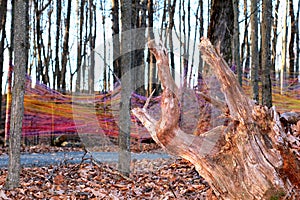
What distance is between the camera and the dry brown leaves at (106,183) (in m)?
5.22

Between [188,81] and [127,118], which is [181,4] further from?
[127,118]

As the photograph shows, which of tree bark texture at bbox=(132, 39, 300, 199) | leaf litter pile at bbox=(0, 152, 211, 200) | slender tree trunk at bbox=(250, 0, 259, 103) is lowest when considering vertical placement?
leaf litter pile at bbox=(0, 152, 211, 200)

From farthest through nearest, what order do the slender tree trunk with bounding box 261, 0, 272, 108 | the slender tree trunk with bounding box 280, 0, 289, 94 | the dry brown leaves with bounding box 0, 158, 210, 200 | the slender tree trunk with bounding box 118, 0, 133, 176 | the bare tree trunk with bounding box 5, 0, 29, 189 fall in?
the slender tree trunk with bounding box 280, 0, 289, 94
the slender tree trunk with bounding box 261, 0, 272, 108
the slender tree trunk with bounding box 118, 0, 133, 176
the bare tree trunk with bounding box 5, 0, 29, 189
the dry brown leaves with bounding box 0, 158, 210, 200

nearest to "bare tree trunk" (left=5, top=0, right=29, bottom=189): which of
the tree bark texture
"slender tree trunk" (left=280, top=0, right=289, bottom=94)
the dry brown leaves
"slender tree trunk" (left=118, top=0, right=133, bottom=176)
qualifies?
the dry brown leaves

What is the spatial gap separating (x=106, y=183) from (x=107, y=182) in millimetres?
71

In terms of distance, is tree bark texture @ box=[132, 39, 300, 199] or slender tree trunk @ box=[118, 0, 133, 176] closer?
tree bark texture @ box=[132, 39, 300, 199]

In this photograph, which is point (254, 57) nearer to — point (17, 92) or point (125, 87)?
point (125, 87)

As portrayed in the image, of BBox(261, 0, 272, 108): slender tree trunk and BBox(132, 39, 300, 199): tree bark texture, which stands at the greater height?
BBox(261, 0, 272, 108): slender tree trunk

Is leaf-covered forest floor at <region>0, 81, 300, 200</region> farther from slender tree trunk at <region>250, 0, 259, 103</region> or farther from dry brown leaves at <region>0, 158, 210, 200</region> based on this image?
slender tree trunk at <region>250, 0, 259, 103</region>

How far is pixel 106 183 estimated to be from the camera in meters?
6.11

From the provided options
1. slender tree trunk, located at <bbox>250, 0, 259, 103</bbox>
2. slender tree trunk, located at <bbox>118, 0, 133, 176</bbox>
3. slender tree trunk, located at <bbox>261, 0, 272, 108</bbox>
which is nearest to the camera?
slender tree trunk, located at <bbox>118, 0, 133, 176</bbox>

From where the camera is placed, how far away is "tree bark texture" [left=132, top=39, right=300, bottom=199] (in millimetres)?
3002

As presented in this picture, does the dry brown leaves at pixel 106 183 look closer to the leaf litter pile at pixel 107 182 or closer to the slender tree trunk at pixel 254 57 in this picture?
the leaf litter pile at pixel 107 182

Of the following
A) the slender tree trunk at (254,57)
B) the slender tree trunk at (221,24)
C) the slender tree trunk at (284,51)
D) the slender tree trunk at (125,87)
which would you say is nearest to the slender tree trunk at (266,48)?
the slender tree trunk at (254,57)
